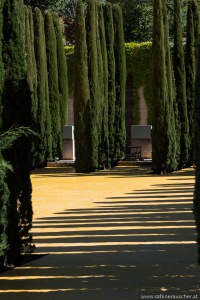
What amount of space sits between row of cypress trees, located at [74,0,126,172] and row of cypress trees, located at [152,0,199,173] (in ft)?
6.79

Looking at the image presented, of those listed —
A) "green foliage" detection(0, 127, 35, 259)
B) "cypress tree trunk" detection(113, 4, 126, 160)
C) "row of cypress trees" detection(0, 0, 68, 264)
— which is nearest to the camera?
"green foliage" detection(0, 127, 35, 259)

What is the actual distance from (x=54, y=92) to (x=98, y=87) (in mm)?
3600

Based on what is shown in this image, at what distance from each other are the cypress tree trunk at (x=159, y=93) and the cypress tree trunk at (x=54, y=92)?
522 cm

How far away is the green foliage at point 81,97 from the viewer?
2417cm

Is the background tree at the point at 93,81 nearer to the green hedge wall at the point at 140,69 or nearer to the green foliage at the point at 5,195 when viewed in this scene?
the green hedge wall at the point at 140,69

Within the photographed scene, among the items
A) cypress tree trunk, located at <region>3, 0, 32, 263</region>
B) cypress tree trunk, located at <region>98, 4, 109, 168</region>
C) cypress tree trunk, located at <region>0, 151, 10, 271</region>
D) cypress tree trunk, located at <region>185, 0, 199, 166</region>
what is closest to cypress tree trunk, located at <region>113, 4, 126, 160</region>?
cypress tree trunk, located at <region>98, 4, 109, 168</region>

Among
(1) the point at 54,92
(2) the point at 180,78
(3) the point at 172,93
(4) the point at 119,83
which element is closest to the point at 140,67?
(4) the point at 119,83

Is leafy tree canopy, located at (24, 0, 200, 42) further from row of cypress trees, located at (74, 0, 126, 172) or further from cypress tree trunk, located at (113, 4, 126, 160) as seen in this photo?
row of cypress trees, located at (74, 0, 126, 172)

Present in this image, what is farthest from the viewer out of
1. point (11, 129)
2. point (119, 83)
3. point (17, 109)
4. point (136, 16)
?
point (136, 16)

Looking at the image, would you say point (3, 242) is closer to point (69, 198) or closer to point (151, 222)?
point (151, 222)

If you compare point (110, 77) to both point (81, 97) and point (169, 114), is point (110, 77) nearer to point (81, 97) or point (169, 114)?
point (81, 97)

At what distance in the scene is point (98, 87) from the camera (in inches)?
985

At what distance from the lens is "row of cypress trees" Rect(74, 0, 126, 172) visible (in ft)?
79.7

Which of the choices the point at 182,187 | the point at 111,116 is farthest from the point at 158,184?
the point at 111,116
